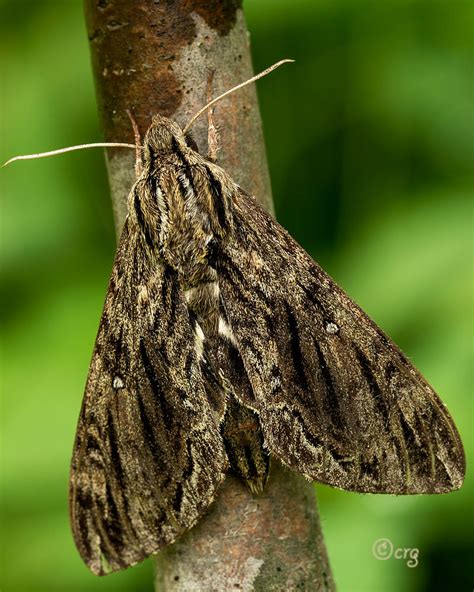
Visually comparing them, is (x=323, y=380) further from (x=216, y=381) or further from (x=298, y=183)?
(x=298, y=183)

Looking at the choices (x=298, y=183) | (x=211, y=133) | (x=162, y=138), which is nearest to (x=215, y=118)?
(x=211, y=133)

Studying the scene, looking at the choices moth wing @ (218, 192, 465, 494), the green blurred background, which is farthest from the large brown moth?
the green blurred background

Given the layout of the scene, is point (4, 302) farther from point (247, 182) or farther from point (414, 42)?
point (414, 42)

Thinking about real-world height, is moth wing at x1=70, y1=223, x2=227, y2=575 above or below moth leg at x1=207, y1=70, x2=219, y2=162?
below

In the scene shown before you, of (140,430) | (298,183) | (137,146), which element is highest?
(137,146)

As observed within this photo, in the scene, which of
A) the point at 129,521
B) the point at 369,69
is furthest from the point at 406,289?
the point at 129,521

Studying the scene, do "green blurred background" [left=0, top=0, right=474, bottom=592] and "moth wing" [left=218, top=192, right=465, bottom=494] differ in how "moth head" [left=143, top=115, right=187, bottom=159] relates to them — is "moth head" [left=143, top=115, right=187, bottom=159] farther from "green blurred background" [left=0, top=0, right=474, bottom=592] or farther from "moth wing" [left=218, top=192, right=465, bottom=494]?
"green blurred background" [left=0, top=0, right=474, bottom=592]
